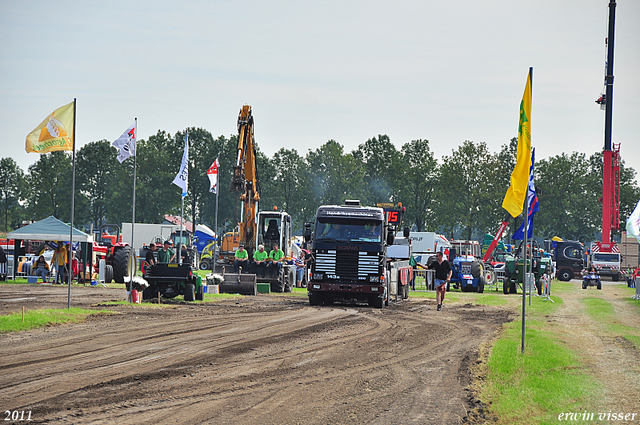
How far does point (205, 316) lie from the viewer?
18.6 metres

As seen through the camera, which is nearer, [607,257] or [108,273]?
[108,273]

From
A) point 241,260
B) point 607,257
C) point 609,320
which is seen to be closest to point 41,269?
point 241,260

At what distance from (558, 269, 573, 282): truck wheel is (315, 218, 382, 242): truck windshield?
4179 centimetres

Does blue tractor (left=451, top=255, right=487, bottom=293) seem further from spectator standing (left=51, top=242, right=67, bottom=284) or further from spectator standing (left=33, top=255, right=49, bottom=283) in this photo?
spectator standing (left=33, top=255, right=49, bottom=283)

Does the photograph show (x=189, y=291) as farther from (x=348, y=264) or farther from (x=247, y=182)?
(x=247, y=182)

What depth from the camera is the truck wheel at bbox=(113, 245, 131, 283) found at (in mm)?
31969

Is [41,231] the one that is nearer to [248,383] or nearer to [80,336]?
[80,336]

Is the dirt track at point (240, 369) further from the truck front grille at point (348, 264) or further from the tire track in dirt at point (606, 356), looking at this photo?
the truck front grille at point (348, 264)

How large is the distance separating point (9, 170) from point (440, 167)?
60.6 m

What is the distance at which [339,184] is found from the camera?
86750 mm

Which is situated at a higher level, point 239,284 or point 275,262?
point 275,262

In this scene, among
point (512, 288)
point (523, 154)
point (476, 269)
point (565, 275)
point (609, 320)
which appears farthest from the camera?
point (565, 275)

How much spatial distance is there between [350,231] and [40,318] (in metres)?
10.3

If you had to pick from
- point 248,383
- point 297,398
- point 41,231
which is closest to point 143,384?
point 248,383
